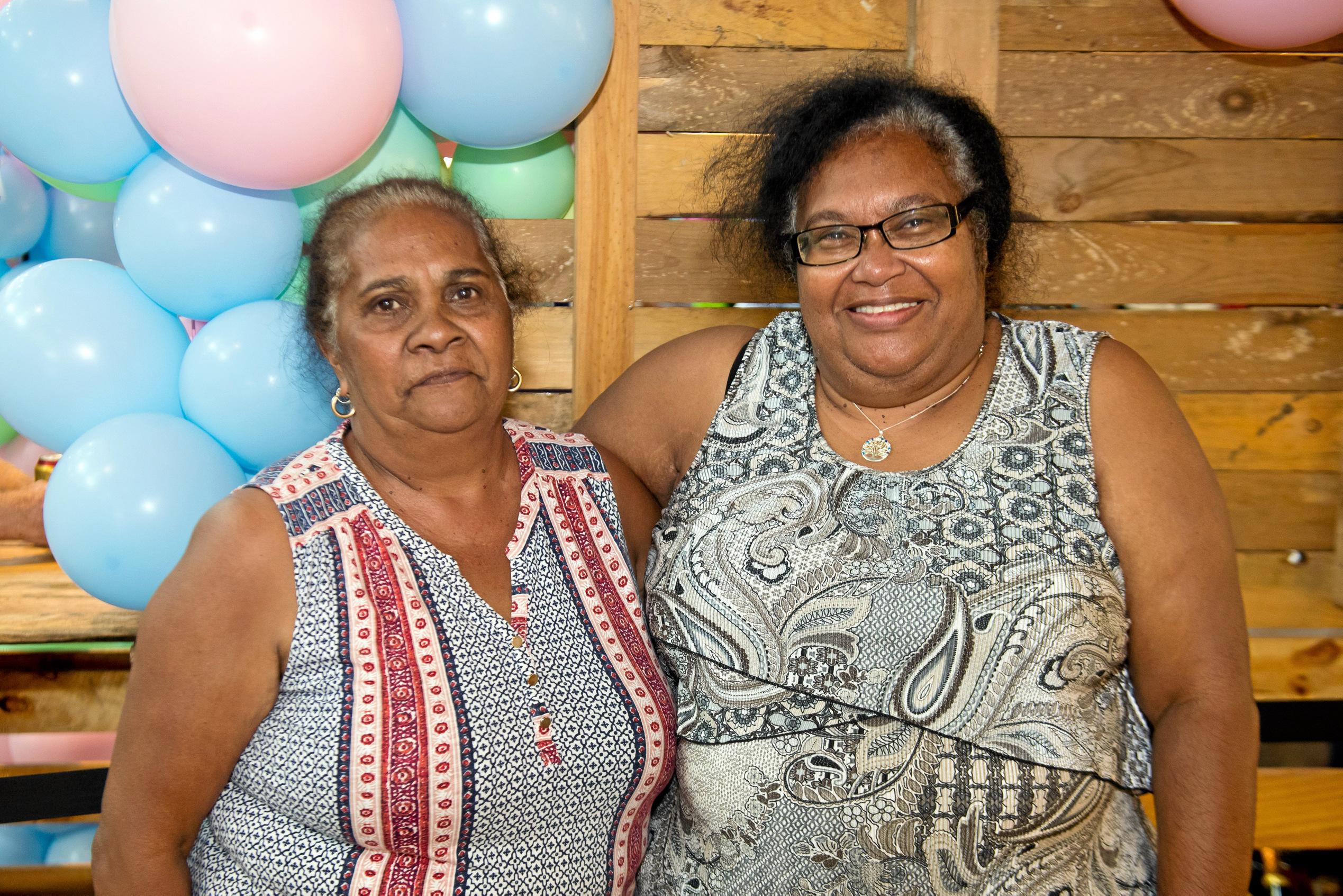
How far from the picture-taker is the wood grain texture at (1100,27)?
251 centimetres

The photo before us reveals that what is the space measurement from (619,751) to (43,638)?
151 cm

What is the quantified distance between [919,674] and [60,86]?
6.50 feet

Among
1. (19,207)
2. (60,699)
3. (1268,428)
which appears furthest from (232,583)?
(1268,428)

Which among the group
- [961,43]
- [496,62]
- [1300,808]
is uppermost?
[961,43]

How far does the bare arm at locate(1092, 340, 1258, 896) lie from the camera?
1.53m

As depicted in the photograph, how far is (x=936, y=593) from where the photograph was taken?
5.17 ft

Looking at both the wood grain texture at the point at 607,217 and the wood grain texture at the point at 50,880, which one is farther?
the wood grain texture at the point at 50,880

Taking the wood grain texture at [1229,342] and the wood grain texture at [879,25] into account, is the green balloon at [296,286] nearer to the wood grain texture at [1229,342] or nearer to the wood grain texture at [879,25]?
the wood grain texture at [1229,342]

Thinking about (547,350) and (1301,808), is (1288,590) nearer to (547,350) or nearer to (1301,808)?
(1301,808)

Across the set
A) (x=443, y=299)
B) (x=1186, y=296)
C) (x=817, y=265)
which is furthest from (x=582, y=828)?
(x=1186, y=296)

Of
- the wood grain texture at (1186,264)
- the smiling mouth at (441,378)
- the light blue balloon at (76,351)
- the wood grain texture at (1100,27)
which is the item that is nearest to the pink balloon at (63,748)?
the light blue balloon at (76,351)

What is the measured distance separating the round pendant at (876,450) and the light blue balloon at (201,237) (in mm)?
1325

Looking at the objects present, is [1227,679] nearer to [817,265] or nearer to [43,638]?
[817,265]

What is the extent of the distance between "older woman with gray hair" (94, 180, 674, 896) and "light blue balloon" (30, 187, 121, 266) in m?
1.38
